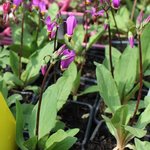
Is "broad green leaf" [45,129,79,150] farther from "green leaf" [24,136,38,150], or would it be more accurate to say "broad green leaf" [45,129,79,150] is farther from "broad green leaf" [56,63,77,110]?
"broad green leaf" [56,63,77,110]

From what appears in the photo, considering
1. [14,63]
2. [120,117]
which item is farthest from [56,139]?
[14,63]

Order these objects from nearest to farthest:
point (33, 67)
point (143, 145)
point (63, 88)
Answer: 1. point (143, 145)
2. point (63, 88)
3. point (33, 67)

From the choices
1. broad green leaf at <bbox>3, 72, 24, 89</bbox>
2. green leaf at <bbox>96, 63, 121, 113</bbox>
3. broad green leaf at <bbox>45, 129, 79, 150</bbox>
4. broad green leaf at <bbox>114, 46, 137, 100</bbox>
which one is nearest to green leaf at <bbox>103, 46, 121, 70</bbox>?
broad green leaf at <bbox>114, 46, 137, 100</bbox>

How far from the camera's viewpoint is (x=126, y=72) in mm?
1454

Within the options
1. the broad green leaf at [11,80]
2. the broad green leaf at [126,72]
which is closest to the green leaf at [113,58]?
the broad green leaf at [126,72]

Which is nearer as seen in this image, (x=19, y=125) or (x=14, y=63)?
(x=19, y=125)

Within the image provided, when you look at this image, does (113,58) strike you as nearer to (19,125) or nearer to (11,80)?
(11,80)

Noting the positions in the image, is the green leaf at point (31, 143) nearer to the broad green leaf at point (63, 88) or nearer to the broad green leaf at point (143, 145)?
the broad green leaf at point (63, 88)

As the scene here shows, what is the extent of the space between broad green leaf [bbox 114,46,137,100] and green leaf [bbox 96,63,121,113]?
4.5 inches

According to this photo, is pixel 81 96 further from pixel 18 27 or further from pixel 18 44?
pixel 18 27

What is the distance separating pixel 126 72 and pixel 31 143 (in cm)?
49

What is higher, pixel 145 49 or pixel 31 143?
pixel 145 49

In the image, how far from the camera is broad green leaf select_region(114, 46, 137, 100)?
4.73 feet

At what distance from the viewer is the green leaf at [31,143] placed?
1.12m
